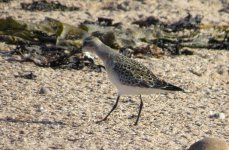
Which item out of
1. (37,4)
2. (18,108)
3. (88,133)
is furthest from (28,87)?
(37,4)

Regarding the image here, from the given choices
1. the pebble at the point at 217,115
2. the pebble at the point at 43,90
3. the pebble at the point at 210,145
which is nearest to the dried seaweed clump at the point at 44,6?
the pebble at the point at 43,90

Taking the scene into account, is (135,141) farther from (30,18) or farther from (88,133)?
(30,18)

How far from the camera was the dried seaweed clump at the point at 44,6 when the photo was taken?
48.9 feet

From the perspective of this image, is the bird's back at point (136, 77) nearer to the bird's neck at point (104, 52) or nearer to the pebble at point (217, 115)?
the bird's neck at point (104, 52)

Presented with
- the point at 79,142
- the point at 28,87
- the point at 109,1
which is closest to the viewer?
the point at 79,142

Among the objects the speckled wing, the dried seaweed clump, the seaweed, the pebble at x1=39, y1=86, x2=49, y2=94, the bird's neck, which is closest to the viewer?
the speckled wing

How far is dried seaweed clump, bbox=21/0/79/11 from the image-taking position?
→ 1489 cm

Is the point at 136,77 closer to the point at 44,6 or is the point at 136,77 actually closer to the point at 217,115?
the point at 217,115

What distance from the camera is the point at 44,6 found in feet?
49.2

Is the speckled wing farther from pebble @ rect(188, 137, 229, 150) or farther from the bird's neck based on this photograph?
pebble @ rect(188, 137, 229, 150)

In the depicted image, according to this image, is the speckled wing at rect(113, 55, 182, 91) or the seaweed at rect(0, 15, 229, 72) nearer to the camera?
the speckled wing at rect(113, 55, 182, 91)

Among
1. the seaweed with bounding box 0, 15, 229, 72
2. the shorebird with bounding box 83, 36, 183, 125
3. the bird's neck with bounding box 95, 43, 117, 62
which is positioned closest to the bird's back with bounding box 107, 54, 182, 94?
the shorebird with bounding box 83, 36, 183, 125

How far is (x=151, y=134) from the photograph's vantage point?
859 cm

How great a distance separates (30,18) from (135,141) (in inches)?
246
